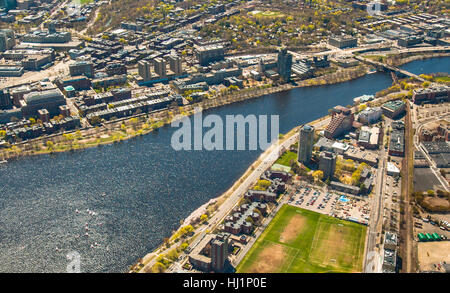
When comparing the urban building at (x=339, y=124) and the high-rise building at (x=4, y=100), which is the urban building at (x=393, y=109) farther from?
the high-rise building at (x=4, y=100)

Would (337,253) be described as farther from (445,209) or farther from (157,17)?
(157,17)

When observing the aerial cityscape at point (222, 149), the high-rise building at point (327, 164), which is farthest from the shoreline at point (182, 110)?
the high-rise building at point (327, 164)

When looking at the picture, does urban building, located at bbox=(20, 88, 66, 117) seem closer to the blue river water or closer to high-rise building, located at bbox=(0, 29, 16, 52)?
the blue river water

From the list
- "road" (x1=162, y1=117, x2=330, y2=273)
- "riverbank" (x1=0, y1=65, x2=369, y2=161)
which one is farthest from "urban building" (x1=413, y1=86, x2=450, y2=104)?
"riverbank" (x1=0, y1=65, x2=369, y2=161)

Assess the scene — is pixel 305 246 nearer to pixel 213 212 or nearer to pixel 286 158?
pixel 213 212

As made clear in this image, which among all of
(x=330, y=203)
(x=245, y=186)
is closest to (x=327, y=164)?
(x=330, y=203)

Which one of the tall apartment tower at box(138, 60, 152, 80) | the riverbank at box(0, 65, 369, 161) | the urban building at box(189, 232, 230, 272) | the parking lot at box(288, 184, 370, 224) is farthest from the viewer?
the tall apartment tower at box(138, 60, 152, 80)
